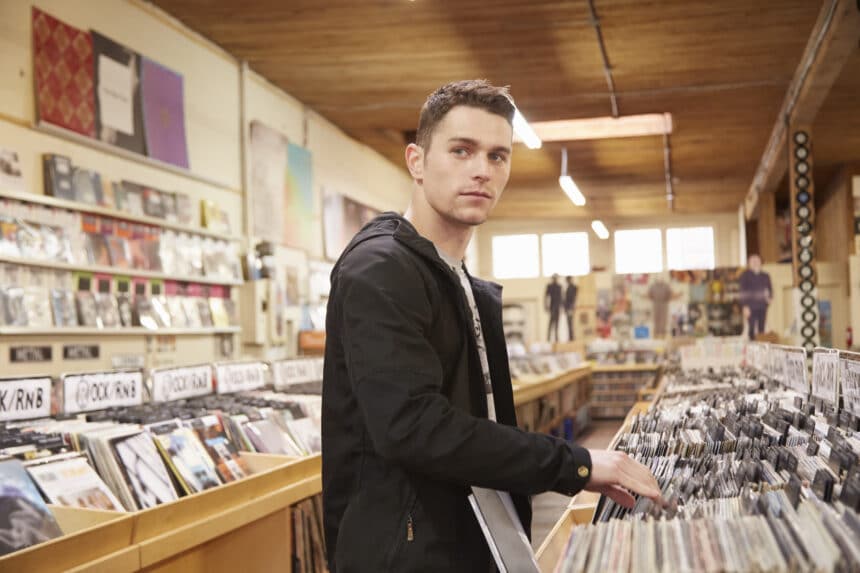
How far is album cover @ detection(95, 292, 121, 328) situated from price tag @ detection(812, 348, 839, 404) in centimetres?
563

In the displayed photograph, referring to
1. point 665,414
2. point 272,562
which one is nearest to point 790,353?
point 665,414

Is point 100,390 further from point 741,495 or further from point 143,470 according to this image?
point 741,495

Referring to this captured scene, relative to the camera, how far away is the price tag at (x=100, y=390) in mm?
3965

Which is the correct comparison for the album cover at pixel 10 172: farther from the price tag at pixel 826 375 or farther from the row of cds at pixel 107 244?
the price tag at pixel 826 375

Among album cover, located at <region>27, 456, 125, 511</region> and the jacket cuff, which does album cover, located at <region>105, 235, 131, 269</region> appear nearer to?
album cover, located at <region>27, 456, 125, 511</region>

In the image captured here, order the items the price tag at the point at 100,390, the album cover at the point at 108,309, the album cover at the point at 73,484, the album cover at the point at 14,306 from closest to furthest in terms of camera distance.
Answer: the album cover at the point at 73,484, the price tag at the point at 100,390, the album cover at the point at 14,306, the album cover at the point at 108,309

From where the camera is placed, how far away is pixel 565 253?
926 inches

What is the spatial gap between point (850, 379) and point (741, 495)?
3.98 ft

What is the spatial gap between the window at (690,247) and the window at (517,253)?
3.43 meters

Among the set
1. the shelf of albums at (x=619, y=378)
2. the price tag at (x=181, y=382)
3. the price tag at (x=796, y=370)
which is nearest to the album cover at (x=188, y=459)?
the price tag at (x=181, y=382)

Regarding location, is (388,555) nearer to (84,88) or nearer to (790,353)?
(790,353)

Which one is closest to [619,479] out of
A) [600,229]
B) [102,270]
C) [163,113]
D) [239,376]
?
[239,376]

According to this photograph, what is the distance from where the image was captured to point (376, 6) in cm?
809

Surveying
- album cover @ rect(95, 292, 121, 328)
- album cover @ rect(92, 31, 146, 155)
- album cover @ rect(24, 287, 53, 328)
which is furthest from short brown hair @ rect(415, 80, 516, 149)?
album cover @ rect(92, 31, 146, 155)
